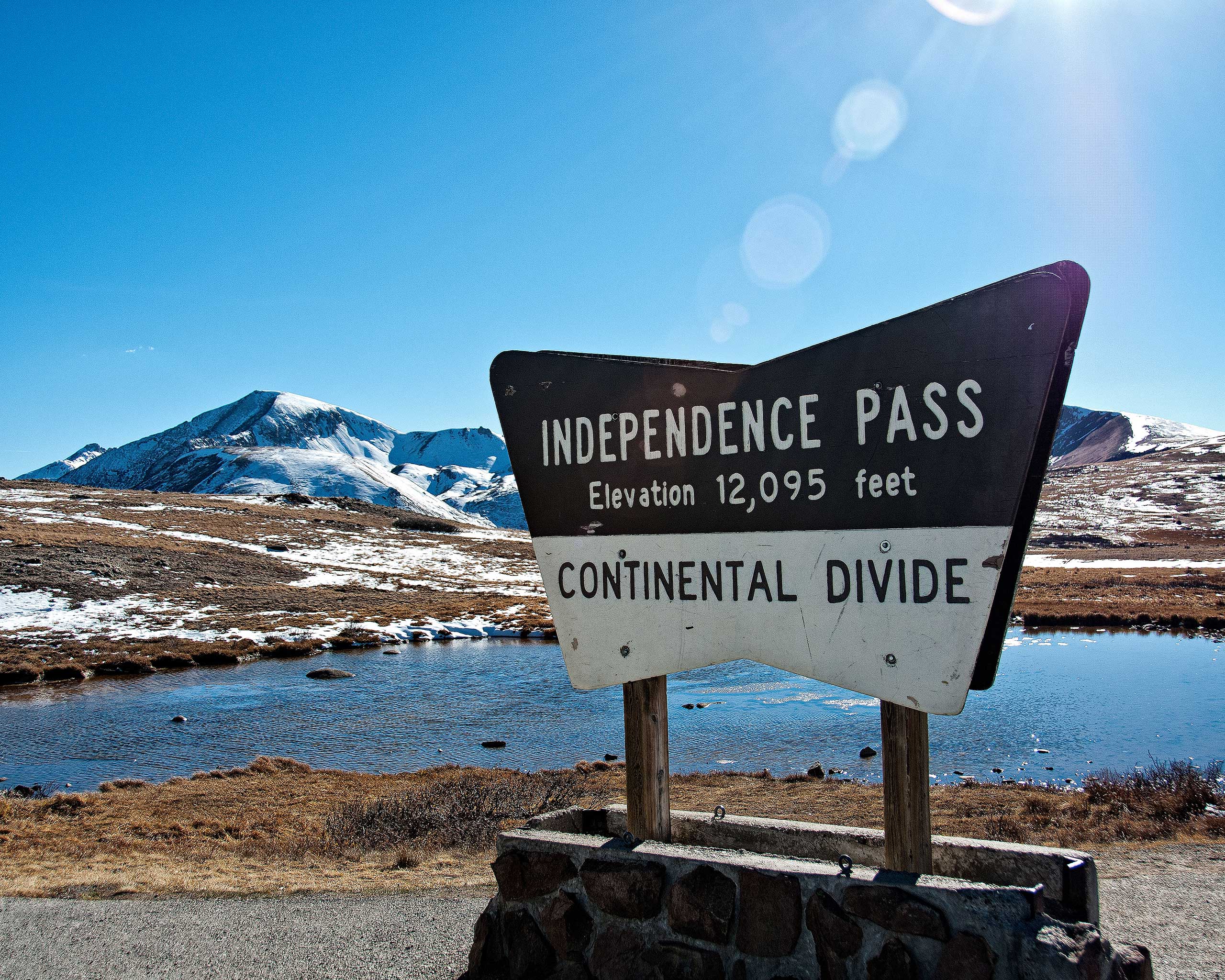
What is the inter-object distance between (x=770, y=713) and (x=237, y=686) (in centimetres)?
1639

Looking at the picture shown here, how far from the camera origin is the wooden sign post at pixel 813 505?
9.63ft

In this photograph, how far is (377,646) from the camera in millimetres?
32969

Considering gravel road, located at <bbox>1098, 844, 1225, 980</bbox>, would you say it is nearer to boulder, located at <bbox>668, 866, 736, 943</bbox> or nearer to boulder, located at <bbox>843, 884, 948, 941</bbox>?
boulder, located at <bbox>843, 884, 948, 941</bbox>

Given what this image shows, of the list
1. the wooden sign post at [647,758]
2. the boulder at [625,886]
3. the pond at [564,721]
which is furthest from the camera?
the pond at [564,721]

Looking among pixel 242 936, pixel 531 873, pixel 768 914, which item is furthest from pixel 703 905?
pixel 242 936

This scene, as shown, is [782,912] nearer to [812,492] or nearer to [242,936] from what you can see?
[812,492]

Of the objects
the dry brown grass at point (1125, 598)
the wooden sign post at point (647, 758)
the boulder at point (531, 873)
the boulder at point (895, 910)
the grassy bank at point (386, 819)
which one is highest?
the wooden sign post at point (647, 758)

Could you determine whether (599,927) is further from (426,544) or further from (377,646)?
(426,544)

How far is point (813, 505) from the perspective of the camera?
10.8 ft

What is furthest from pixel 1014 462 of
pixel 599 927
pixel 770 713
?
pixel 770 713

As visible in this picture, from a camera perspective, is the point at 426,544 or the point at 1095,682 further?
the point at 426,544

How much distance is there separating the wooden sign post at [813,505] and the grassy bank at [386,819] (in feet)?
14.4

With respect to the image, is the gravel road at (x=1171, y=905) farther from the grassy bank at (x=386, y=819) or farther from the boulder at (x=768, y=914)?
the boulder at (x=768, y=914)

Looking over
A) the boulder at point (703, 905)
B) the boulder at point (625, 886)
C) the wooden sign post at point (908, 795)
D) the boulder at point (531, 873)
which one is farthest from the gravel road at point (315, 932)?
the wooden sign post at point (908, 795)
